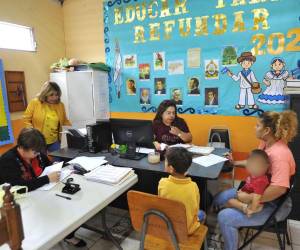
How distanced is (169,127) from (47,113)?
1.56 meters

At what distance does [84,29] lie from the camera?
4.35 metres

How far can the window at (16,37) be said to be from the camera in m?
3.57

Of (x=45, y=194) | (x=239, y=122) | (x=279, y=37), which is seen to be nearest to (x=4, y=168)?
(x=45, y=194)

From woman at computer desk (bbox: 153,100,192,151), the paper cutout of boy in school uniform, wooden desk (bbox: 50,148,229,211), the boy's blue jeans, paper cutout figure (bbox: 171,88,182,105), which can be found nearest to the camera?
the boy's blue jeans

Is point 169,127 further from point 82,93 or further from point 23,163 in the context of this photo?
point 82,93

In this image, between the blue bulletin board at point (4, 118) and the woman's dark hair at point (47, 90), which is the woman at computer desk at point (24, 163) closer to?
the woman's dark hair at point (47, 90)

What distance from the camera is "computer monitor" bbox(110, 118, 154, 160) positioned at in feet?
7.89

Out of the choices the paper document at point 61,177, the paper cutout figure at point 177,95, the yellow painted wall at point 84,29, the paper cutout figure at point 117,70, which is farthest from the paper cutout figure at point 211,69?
the paper document at point 61,177

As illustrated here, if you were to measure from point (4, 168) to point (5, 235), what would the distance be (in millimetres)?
1043

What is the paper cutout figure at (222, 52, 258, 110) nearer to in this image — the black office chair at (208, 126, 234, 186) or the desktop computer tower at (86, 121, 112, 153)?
the black office chair at (208, 126, 234, 186)

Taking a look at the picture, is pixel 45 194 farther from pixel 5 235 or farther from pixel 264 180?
pixel 264 180

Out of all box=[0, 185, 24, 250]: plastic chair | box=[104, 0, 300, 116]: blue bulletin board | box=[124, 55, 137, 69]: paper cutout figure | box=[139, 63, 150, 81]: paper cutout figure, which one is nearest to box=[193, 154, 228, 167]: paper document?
box=[104, 0, 300, 116]: blue bulletin board

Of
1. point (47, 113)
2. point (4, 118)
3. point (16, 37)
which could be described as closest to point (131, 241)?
point (47, 113)

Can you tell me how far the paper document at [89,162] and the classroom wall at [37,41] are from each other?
1869 mm
